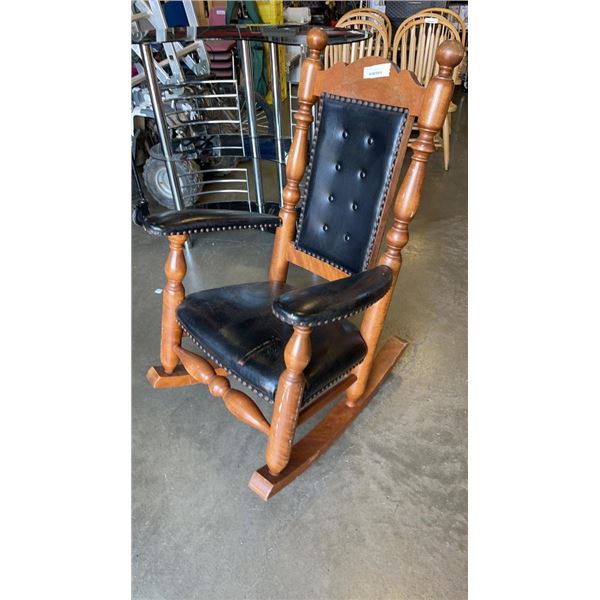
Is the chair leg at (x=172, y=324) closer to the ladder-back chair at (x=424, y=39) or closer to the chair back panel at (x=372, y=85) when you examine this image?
the chair back panel at (x=372, y=85)

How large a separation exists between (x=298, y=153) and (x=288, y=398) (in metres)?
0.84

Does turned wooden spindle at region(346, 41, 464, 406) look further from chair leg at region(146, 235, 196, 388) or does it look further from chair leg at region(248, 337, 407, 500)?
chair leg at region(146, 235, 196, 388)

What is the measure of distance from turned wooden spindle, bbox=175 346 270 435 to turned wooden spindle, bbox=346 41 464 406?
15.0 inches

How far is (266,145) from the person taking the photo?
10.0 feet

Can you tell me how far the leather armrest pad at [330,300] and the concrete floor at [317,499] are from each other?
0.70 metres

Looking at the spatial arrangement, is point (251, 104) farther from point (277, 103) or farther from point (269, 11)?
point (269, 11)

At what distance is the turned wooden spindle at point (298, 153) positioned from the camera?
1.32 m

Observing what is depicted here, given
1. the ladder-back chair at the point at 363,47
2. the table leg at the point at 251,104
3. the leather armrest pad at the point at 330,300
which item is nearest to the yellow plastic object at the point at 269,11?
the ladder-back chair at the point at 363,47

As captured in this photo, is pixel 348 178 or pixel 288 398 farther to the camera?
pixel 348 178

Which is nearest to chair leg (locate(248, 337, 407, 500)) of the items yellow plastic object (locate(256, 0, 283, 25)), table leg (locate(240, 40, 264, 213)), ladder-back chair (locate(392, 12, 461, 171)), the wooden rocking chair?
the wooden rocking chair

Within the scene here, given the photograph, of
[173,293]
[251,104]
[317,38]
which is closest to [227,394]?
[173,293]

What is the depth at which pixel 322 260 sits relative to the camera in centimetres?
141

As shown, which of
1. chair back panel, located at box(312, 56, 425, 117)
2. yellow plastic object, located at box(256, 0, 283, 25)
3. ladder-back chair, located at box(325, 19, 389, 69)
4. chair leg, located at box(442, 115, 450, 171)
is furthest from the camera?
yellow plastic object, located at box(256, 0, 283, 25)

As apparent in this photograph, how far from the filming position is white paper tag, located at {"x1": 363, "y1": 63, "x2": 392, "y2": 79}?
1.15m
